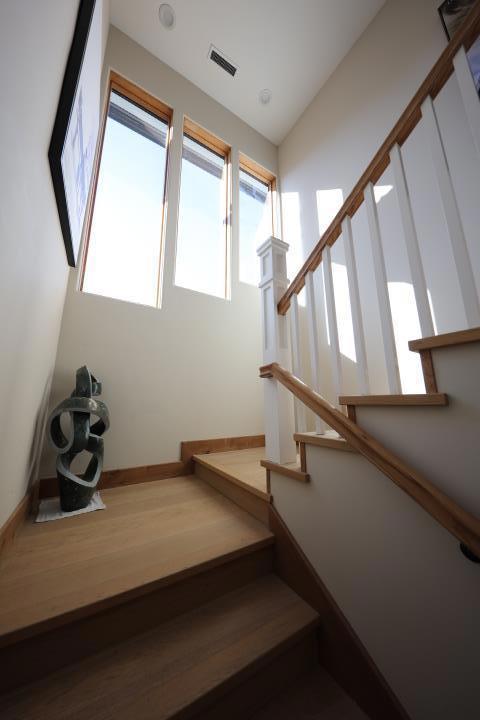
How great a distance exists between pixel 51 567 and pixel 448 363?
1515mm

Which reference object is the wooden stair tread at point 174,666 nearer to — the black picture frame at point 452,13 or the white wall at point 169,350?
the white wall at point 169,350

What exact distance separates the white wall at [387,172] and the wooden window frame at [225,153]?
72 centimetres

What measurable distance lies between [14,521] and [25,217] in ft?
4.03

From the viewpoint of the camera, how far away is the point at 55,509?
149 cm

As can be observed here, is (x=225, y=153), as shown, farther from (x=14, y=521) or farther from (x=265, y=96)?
(x=14, y=521)

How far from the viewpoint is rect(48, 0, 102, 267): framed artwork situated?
1.07 meters

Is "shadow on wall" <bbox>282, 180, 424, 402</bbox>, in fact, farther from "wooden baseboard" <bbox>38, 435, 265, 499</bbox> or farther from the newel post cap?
"wooden baseboard" <bbox>38, 435, 265, 499</bbox>

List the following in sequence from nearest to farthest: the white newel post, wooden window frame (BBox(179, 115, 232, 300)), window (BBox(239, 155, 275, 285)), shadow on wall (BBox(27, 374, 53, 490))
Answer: the white newel post, shadow on wall (BBox(27, 374, 53, 490)), wooden window frame (BBox(179, 115, 232, 300)), window (BBox(239, 155, 275, 285))

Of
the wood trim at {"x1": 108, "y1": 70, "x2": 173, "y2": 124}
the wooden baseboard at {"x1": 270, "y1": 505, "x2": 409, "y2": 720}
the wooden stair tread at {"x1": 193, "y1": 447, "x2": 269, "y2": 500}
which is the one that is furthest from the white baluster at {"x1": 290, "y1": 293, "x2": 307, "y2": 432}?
the wood trim at {"x1": 108, "y1": 70, "x2": 173, "y2": 124}

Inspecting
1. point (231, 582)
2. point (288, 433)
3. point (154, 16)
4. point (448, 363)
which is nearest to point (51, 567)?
point (231, 582)

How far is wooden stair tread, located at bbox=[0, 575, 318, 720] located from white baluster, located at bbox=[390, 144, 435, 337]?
1.13 m

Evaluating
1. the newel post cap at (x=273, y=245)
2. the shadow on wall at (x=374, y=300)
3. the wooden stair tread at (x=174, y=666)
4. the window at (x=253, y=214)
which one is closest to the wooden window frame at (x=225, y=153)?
the window at (x=253, y=214)

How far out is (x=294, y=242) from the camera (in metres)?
3.03

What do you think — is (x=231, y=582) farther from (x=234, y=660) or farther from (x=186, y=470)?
(x=186, y=470)
